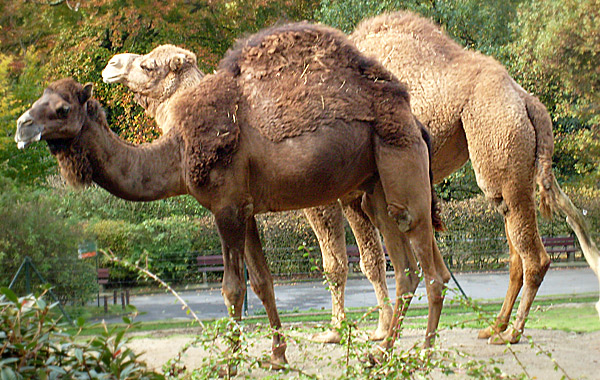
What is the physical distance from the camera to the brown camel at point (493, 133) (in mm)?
6613

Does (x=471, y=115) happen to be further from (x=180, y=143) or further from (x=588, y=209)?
(x=588, y=209)

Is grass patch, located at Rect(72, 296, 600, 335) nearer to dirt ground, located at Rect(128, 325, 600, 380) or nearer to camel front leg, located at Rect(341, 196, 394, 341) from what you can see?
dirt ground, located at Rect(128, 325, 600, 380)

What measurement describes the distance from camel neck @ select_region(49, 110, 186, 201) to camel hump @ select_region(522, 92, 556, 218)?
10.5ft

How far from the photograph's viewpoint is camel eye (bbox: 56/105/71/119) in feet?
15.3

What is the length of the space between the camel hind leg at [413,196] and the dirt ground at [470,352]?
0.60m

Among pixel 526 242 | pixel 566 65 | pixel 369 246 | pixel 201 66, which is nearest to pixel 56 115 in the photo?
pixel 369 246

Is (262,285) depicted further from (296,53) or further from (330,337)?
(296,53)

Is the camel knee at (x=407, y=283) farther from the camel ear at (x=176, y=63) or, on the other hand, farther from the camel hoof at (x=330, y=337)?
the camel ear at (x=176, y=63)

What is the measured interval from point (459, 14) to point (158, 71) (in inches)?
562

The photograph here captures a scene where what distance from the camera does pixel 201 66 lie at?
848 inches

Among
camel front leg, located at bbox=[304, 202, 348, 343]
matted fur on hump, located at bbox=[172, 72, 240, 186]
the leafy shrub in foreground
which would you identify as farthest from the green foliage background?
the leafy shrub in foreground

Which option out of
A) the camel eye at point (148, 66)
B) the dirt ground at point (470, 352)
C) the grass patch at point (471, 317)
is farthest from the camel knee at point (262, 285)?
the camel eye at point (148, 66)

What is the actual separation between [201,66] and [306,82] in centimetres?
1665

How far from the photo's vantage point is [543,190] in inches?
263
